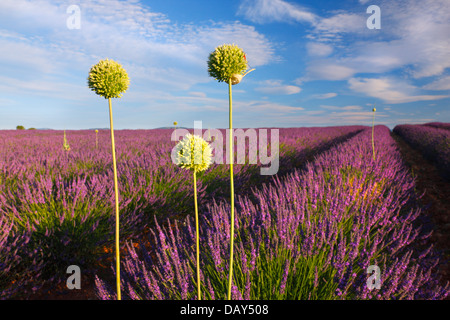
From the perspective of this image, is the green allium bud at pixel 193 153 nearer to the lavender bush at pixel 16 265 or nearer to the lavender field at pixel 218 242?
the lavender field at pixel 218 242

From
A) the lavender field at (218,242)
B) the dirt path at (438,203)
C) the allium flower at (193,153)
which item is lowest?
the dirt path at (438,203)

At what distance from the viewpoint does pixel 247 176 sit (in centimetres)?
469

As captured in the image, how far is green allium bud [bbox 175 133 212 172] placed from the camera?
39.7 inches

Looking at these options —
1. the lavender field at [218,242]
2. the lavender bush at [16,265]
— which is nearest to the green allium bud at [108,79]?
the lavender field at [218,242]

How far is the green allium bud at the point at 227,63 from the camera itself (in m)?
1.07

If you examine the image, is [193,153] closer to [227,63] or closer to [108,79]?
[227,63]

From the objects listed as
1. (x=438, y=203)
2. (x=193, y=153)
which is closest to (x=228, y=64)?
(x=193, y=153)

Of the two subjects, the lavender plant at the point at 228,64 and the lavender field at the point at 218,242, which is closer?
the lavender plant at the point at 228,64

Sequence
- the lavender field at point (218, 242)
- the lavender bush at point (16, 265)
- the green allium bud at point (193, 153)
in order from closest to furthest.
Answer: the green allium bud at point (193, 153)
the lavender field at point (218, 242)
the lavender bush at point (16, 265)

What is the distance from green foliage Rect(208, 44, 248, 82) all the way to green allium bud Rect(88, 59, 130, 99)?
1.37ft

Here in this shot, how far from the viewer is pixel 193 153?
3.31 ft
